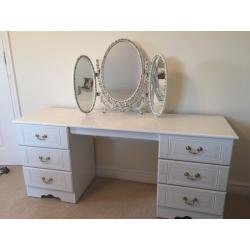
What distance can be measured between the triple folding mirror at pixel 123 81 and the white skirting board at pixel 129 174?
2.07 ft

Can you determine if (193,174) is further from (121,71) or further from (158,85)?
(121,71)

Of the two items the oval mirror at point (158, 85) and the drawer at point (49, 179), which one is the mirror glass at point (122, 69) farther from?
the drawer at point (49, 179)

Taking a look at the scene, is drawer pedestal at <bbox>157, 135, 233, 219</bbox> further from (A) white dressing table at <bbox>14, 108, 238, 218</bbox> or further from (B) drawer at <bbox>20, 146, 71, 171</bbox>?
(B) drawer at <bbox>20, 146, 71, 171</bbox>

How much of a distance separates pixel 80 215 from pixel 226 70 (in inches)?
62.3

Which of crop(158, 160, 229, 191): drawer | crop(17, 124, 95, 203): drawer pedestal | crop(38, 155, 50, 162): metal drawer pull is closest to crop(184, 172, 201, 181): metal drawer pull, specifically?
crop(158, 160, 229, 191): drawer

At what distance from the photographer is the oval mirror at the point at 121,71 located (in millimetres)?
1836

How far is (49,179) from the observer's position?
1.83 m

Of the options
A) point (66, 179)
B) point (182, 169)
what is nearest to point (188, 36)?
point (182, 169)

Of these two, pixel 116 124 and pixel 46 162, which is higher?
pixel 116 124

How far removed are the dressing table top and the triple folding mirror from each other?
0.10m

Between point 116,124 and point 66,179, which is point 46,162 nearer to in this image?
point 66,179

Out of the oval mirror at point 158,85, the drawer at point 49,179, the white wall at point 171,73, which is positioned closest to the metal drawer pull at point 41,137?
the drawer at point 49,179

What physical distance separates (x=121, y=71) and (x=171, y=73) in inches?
16.3
